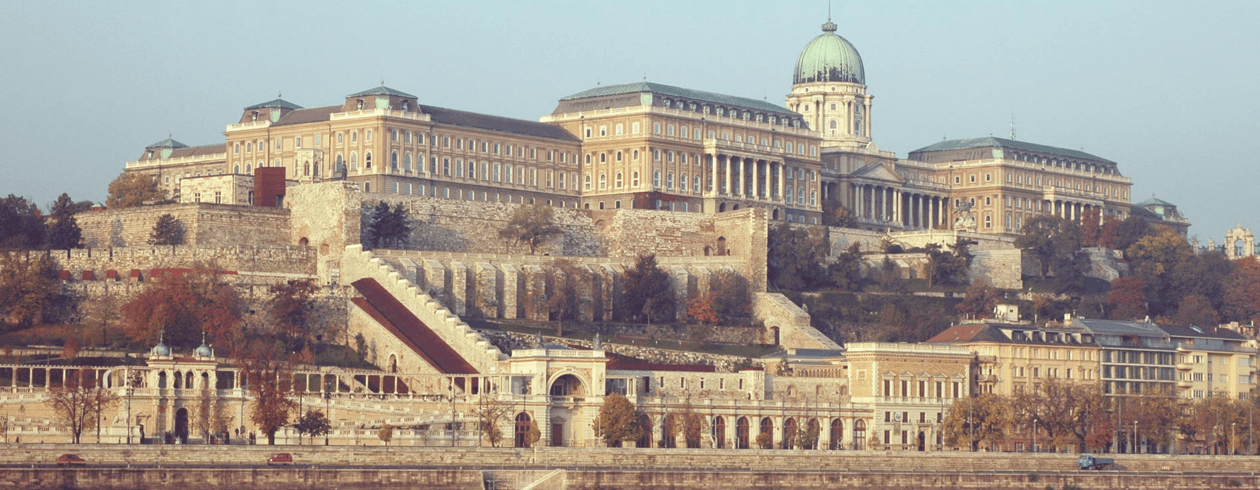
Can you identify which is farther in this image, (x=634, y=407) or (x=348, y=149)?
(x=348, y=149)

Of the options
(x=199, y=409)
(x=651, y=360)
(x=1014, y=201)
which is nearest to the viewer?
(x=199, y=409)

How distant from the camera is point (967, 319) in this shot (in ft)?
465

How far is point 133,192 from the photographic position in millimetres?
149000

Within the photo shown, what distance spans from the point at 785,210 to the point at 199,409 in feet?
230

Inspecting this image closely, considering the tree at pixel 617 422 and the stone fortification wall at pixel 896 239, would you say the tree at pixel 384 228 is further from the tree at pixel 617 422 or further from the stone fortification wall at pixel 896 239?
the stone fortification wall at pixel 896 239

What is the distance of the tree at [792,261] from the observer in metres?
150

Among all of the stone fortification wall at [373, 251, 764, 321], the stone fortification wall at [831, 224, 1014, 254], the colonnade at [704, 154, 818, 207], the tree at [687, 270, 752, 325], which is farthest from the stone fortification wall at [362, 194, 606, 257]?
the stone fortification wall at [831, 224, 1014, 254]

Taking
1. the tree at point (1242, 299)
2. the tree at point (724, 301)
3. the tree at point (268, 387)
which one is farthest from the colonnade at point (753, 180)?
the tree at point (268, 387)

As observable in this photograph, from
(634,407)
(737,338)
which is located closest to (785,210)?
(737,338)

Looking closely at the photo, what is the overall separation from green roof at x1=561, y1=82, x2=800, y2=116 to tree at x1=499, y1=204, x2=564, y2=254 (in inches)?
794

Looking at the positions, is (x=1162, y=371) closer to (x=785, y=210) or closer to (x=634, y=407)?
(x=634, y=407)

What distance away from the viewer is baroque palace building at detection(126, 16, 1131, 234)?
157625 mm

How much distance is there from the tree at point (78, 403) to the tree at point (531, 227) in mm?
43253

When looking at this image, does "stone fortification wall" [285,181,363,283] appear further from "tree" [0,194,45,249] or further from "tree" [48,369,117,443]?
"tree" [48,369,117,443]
